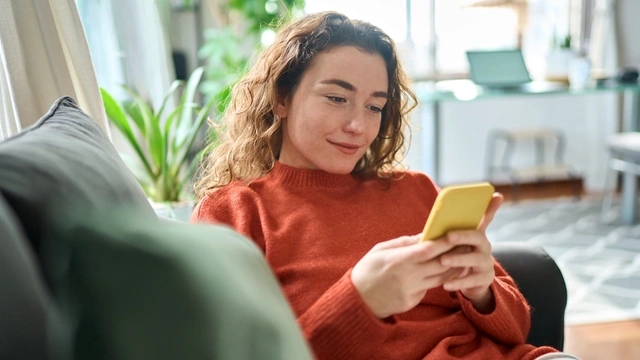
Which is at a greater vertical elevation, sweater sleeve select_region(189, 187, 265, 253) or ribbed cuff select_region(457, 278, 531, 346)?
sweater sleeve select_region(189, 187, 265, 253)

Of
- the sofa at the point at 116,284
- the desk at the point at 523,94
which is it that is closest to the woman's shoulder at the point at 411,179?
the sofa at the point at 116,284

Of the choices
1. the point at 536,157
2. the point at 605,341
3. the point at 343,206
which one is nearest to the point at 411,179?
the point at 343,206

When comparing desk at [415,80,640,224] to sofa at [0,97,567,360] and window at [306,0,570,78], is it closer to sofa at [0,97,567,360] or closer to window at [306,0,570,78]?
window at [306,0,570,78]

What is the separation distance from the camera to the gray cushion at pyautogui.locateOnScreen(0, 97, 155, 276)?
20.3 inches

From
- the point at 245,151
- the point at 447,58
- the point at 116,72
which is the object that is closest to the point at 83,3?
the point at 116,72

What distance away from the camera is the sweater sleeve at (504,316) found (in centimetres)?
100

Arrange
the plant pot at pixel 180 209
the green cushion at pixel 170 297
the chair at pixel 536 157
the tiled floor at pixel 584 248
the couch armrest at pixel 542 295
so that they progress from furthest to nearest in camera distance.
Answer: the chair at pixel 536 157 < the tiled floor at pixel 584 248 < the plant pot at pixel 180 209 < the couch armrest at pixel 542 295 < the green cushion at pixel 170 297

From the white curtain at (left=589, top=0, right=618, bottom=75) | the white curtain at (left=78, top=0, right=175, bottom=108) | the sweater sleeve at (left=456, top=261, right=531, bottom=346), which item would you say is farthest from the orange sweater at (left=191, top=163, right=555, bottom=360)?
the white curtain at (left=589, top=0, right=618, bottom=75)

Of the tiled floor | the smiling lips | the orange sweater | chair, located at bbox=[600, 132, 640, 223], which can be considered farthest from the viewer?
chair, located at bbox=[600, 132, 640, 223]

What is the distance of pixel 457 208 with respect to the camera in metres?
0.79

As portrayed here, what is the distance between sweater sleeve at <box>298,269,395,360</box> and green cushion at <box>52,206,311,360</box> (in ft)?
1.17

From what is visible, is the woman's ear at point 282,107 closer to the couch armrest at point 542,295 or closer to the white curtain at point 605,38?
the couch armrest at point 542,295

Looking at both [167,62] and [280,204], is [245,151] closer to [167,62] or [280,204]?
[280,204]

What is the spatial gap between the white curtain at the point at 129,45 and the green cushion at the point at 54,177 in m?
2.33
